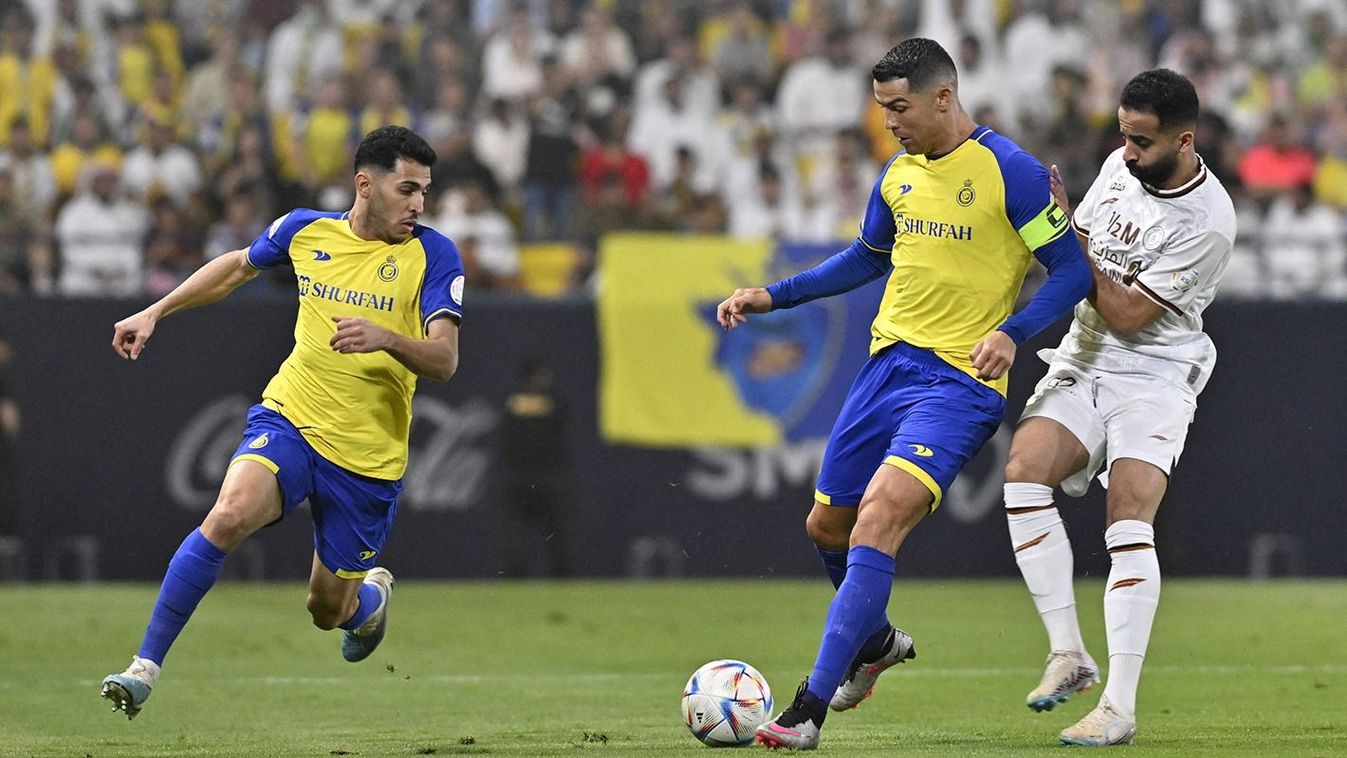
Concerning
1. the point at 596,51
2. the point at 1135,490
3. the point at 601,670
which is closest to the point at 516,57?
the point at 596,51

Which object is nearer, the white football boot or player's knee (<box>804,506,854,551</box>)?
the white football boot

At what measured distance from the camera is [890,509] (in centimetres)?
753

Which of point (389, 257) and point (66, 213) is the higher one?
point (389, 257)

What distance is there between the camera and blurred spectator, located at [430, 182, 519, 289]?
18625mm

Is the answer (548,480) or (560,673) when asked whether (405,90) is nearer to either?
(548,480)

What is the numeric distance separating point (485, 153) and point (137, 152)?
3383mm

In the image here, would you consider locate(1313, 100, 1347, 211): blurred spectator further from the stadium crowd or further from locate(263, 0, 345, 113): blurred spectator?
locate(263, 0, 345, 113): blurred spectator

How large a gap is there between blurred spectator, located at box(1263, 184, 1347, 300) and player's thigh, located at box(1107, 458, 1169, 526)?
38.0 ft

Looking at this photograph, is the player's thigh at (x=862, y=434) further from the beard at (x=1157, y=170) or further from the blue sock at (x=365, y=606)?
the blue sock at (x=365, y=606)

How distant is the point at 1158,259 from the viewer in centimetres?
806

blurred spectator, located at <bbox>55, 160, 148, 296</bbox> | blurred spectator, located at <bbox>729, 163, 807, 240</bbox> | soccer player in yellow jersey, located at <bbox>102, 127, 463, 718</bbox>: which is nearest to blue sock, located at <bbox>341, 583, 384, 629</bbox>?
soccer player in yellow jersey, located at <bbox>102, 127, 463, 718</bbox>

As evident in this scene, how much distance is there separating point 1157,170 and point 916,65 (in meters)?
1.11

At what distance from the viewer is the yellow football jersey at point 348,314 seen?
8.48 meters

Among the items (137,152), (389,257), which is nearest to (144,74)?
(137,152)
